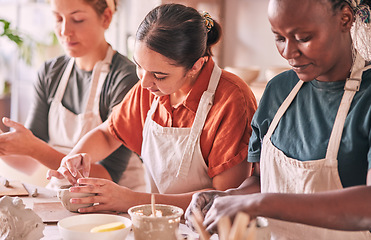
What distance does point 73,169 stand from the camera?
66.5 inches

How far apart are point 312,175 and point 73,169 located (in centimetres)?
83

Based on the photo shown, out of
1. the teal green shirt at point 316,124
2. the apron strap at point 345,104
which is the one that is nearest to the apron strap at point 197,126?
the teal green shirt at point 316,124

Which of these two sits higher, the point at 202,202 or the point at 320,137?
the point at 320,137

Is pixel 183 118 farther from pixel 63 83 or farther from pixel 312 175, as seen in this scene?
pixel 63 83

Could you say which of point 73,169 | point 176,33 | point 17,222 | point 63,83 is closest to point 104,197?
point 73,169

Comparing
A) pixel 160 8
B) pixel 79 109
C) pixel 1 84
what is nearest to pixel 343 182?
pixel 160 8

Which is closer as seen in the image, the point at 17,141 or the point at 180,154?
the point at 180,154

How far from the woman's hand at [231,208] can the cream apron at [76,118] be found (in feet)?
4.18

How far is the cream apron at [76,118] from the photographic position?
2.29m

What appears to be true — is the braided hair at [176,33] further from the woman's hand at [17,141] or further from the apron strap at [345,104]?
the woman's hand at [17,141]

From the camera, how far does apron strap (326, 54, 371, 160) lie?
125 centimetres

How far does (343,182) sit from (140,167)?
1.30 meters

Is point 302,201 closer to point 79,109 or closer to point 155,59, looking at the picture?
point 155,59

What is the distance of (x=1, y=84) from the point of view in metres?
5.03
